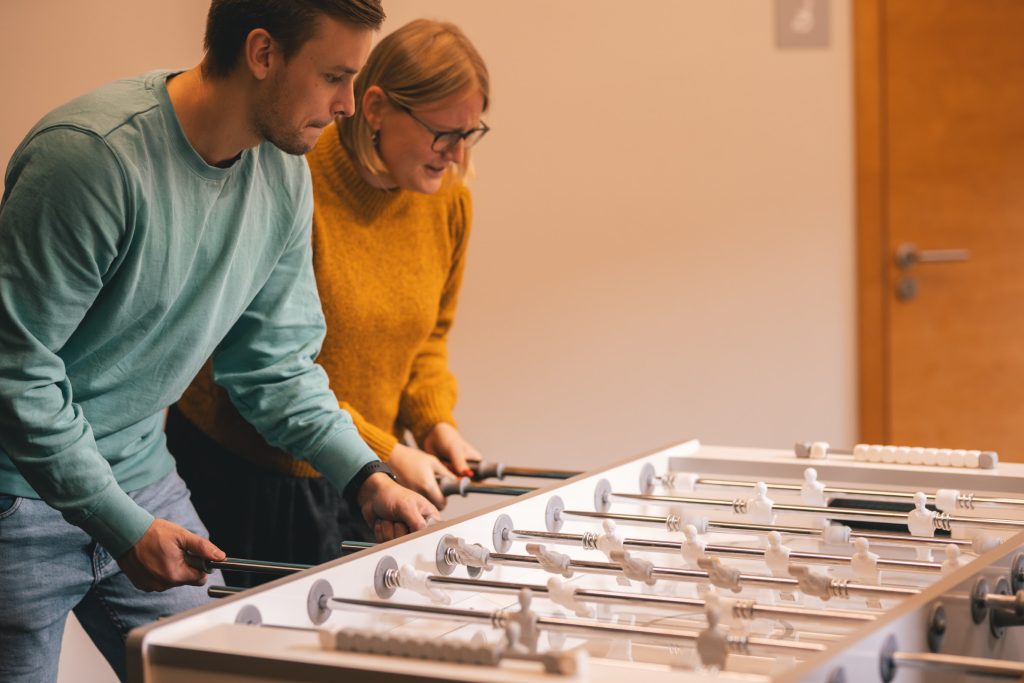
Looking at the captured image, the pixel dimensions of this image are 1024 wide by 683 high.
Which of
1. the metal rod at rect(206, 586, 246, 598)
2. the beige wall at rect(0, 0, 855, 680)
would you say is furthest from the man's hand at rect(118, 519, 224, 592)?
the beige wall at rect(0, 0, 855, 680)

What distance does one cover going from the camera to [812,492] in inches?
73.9

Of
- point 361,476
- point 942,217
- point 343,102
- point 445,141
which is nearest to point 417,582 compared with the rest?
point 361,476

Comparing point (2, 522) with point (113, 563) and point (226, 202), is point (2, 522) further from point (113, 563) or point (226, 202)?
point (226, 202)

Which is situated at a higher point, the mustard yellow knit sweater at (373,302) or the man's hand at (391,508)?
the mustard yellow knit sweater at (373,302)

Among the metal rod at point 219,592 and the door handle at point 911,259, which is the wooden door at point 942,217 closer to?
the door handle at point 911,259

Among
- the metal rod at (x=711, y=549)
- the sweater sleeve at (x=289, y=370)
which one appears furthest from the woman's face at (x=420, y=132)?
the metal rod at (x=711, y=549)

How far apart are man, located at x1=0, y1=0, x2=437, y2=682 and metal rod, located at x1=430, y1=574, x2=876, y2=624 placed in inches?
12.6

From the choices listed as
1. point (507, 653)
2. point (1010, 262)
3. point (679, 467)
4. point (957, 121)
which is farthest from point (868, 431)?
point (507, 653)

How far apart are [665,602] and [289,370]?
2.74ft

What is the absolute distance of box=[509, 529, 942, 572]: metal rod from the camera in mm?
1432

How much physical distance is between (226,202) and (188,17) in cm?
208

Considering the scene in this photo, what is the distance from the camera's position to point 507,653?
1.03 meters

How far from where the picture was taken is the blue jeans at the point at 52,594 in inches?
63.1

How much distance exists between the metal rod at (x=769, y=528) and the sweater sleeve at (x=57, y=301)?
591 millimetres
